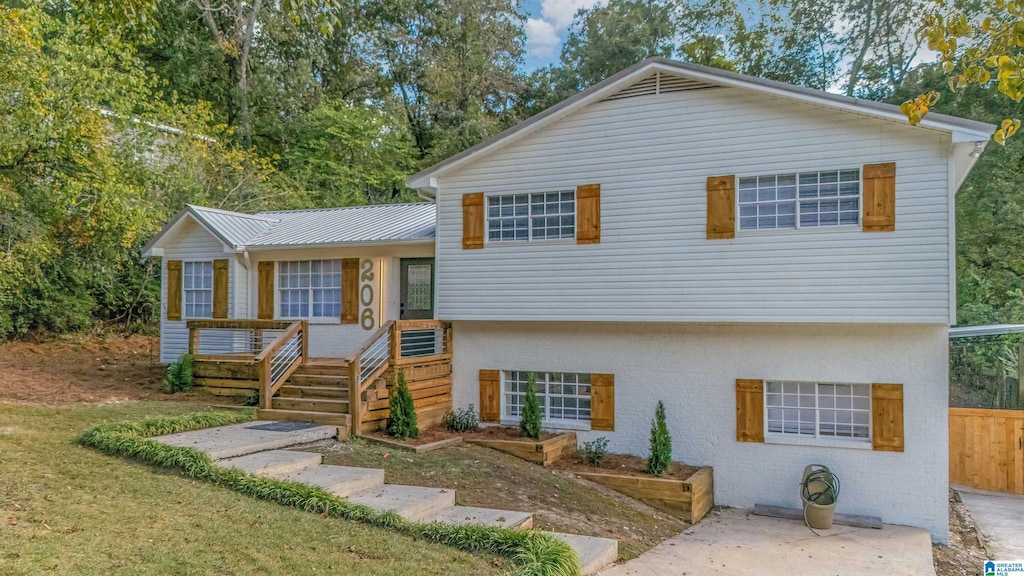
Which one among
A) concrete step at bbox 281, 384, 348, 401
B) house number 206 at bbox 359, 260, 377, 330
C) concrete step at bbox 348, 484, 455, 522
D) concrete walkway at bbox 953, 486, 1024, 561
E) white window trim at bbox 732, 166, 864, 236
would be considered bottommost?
concrete walkway at bbox 953, 486, 1024, 561

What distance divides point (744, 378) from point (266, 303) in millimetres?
9294

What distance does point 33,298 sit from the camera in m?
17.1

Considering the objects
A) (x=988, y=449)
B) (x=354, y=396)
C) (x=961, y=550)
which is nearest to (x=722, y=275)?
(x=961, y=550)

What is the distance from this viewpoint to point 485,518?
659cm

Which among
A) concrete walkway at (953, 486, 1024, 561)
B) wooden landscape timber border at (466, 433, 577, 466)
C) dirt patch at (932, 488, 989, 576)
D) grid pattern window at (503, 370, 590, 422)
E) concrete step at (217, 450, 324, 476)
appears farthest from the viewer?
grid pattern window at (503, 370, 590, 422)

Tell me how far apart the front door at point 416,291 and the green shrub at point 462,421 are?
2.13 meters

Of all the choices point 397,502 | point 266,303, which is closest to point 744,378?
point 397,502

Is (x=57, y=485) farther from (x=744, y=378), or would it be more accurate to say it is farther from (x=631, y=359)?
(x=744, y=378)

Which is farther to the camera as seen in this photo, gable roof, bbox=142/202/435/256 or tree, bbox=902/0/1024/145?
gable roof, bbox=142/202/435/256

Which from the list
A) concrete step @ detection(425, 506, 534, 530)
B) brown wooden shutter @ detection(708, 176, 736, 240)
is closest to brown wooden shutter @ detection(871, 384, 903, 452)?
brown wooden shutter @ detection(708, 176, 736, 240)

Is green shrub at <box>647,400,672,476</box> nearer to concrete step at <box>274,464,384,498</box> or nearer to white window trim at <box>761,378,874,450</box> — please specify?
white window trim at <box>761,378,874,450</box>

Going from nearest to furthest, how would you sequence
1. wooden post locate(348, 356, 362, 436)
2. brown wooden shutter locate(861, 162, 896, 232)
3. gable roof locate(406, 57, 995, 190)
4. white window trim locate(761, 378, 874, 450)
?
gable roof locate(406, 57, 995, 190) < brown wooden shutter locate(861, 162, 896, 232) < white window trim locate(761, 378, 874, 450) < wooden post locate(348, 356, 362, 436)

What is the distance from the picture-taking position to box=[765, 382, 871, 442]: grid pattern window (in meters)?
9.68

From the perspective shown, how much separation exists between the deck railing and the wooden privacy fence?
9554 millimetres
